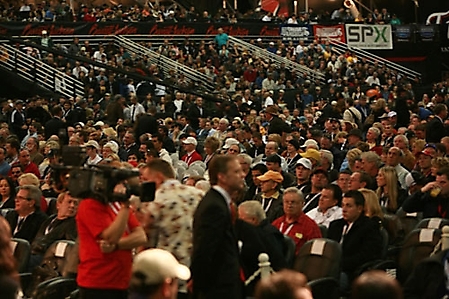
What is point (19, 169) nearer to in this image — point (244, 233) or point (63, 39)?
point (244, 233)

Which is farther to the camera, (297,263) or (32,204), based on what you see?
(32,204)

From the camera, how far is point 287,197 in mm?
9430

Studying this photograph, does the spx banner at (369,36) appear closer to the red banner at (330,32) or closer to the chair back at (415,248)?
the red banner at (330,32)

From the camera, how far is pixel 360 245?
8.96m

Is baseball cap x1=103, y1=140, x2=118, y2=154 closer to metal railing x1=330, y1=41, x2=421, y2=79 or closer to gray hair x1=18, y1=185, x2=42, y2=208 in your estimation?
gray hair x1=18, y1=185, x2=42, y2=208

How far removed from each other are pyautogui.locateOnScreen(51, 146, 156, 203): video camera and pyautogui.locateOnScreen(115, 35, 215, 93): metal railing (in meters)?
22.6

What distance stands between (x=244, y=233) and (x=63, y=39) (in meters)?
26.1

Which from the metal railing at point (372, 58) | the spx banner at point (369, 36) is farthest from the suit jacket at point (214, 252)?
the spx banner at point (369, 36)

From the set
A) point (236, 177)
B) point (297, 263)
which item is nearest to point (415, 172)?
point (297, 263)

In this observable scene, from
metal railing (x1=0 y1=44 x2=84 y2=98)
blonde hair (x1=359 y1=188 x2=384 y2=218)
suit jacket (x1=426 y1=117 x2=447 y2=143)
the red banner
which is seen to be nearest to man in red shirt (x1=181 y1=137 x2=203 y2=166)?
suit jacket (x1=426 y1=117 x2=447 y2=143)

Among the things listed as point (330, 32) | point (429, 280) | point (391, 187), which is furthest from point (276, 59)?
Answer: point (429, 280)

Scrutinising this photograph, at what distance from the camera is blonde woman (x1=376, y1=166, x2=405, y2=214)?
10.6 meters

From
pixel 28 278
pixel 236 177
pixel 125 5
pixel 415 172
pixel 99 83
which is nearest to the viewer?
pixel 236 177

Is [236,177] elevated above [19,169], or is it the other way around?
[236,177]
